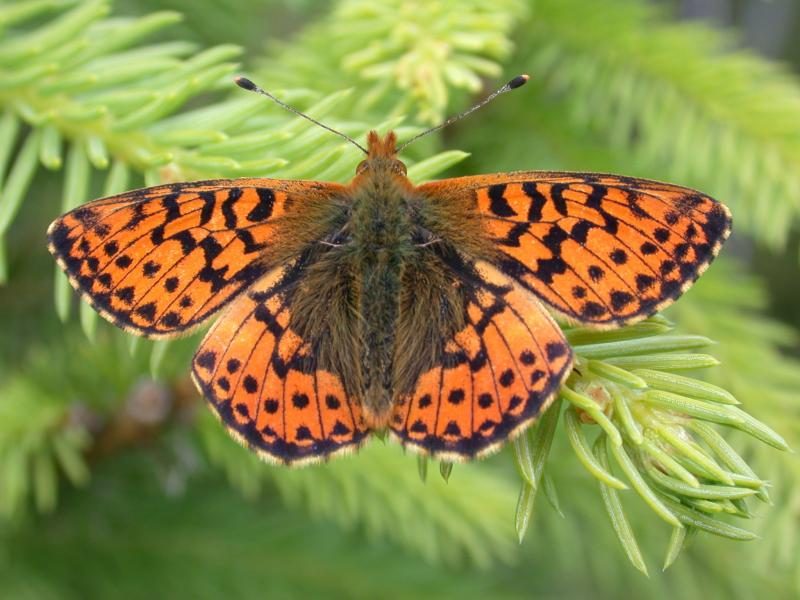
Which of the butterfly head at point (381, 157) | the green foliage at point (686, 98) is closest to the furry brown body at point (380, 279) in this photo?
the butterfly head at point (381, 157)

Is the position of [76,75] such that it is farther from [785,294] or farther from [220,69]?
[785,294]

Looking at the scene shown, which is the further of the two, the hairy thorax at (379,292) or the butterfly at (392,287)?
the hairy thorax at (379,292)

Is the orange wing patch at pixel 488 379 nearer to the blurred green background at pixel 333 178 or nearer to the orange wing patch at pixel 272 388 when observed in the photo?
the orange wing patch at pixel 272 388

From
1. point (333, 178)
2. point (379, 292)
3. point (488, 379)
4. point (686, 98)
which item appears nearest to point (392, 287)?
point (379, 292)

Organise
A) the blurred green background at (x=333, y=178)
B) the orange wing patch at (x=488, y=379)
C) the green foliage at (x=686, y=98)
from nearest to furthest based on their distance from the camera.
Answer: the orange wing patch at (x=488, y=379)
the blurred green background at (x=333, y=178)
the green foliage at (x=686, y=98)

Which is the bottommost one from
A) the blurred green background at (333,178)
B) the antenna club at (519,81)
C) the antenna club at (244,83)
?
the blurred green background at (333,178)

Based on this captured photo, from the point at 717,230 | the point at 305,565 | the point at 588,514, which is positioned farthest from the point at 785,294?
the point at 717,230

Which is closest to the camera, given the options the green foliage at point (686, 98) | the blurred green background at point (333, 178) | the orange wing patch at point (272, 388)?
the orange wing patch at point (272, 388)

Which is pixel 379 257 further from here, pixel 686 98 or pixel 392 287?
pixel 686 98
